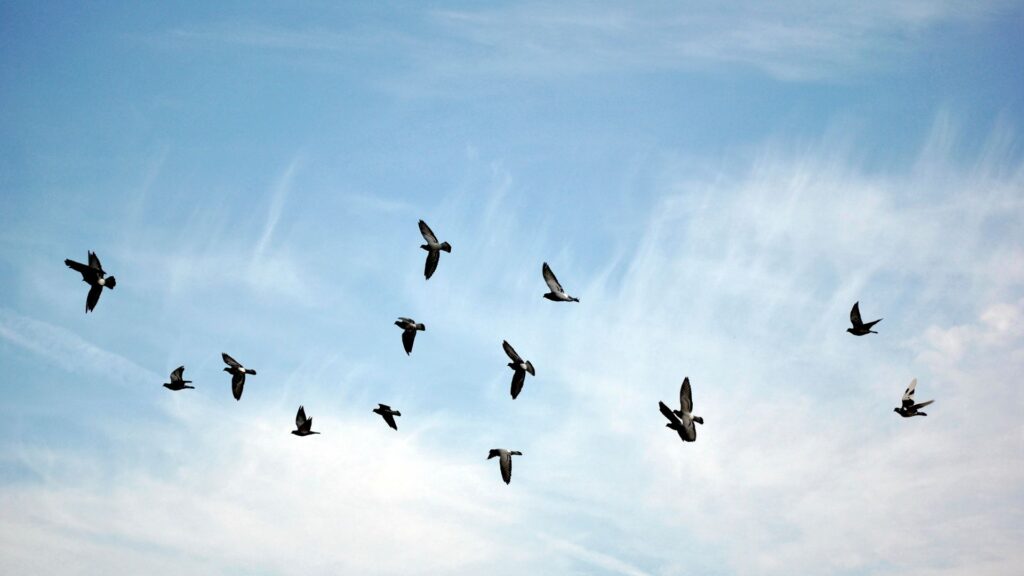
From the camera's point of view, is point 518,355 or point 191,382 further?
point 191,382

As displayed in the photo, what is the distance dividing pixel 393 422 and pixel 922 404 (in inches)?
1137

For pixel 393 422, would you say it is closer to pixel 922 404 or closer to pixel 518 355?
pixel 518 355

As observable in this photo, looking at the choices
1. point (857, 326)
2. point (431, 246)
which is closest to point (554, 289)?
point (431, 246)

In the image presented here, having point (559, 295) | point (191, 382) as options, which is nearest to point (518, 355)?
point (559, 295)

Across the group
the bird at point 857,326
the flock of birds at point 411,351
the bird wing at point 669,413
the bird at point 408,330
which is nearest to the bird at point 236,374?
the flock of birds at point 411,351

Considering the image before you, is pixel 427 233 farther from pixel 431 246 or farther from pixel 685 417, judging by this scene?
pixel 685 417

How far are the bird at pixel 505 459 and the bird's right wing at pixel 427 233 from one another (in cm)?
1141

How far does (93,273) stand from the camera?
45.8 metres

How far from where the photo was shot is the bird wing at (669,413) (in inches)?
1693

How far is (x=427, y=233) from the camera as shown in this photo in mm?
50156

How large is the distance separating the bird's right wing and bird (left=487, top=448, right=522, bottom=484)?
11.4 meters

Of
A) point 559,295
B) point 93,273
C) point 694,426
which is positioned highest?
point 559,295

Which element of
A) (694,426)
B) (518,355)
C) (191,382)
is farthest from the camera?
(191,382)

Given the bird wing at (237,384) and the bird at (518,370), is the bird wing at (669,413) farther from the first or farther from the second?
the bird wing at (237,384)
